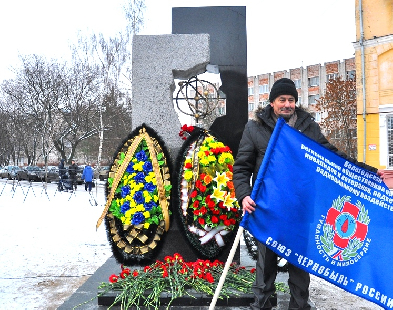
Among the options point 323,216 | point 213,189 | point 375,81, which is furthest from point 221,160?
point 375,81

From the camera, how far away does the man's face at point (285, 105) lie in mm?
2963

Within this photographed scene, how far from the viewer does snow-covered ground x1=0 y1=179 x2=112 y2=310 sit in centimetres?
429

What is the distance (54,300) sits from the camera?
4.12 meters

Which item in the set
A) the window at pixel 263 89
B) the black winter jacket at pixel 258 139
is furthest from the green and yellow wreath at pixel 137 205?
the window at pixel 263 89

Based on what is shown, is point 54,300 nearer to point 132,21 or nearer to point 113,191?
point 113,191

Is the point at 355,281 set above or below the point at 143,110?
below

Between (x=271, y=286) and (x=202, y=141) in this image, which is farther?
(x=202, y=141)

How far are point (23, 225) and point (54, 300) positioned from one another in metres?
5.35

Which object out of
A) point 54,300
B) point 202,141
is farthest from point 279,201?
point 54,300

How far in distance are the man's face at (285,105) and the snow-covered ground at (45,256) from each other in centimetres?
294

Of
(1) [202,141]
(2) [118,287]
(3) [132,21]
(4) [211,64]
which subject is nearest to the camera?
(2) [118,287]

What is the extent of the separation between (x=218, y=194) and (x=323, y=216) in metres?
1.23

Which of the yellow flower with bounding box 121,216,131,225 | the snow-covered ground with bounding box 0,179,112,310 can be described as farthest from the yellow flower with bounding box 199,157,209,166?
the snow-covered ground with bounding box 0,179,112,310

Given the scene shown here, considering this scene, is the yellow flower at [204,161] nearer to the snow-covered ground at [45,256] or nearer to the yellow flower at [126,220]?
the yellow flower at [126,220]
